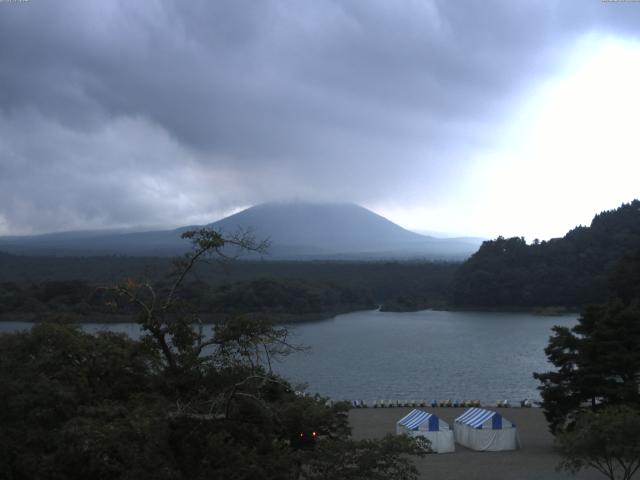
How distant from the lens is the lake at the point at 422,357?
63.0 ft

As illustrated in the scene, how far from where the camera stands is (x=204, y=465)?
4.53 meters

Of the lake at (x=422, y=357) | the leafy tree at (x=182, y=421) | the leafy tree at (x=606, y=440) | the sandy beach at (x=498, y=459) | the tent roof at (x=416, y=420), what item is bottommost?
the lake at (x=422, y=357)

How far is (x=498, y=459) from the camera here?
10.5 meters

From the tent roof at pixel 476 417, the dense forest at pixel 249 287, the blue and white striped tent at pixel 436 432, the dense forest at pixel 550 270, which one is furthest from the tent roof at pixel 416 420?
the dense forest at pixel 550 270

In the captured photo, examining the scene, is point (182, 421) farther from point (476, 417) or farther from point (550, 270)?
point (550, 270)

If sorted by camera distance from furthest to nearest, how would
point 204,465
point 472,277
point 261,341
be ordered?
1. point 472,277
2. point 261,341
3. point 204,465

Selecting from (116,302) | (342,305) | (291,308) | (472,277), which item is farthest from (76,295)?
(116,302)

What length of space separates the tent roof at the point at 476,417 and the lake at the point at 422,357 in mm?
3135

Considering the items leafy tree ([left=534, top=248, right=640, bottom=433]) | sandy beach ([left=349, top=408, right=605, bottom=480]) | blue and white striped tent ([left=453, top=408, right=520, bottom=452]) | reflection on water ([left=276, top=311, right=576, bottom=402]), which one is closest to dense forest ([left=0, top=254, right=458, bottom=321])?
reflection on water ([left=276, top=311, right=576, bottom=402])

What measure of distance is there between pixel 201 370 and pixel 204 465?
30.6 inches

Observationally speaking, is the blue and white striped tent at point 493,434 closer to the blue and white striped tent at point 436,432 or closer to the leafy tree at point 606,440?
the blue and white striped tent at point 436,432

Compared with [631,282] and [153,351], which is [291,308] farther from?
[153,351]

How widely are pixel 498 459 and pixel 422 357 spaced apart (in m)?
15.2

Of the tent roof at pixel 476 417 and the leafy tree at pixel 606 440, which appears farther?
the tent roof at pixel 476 417
